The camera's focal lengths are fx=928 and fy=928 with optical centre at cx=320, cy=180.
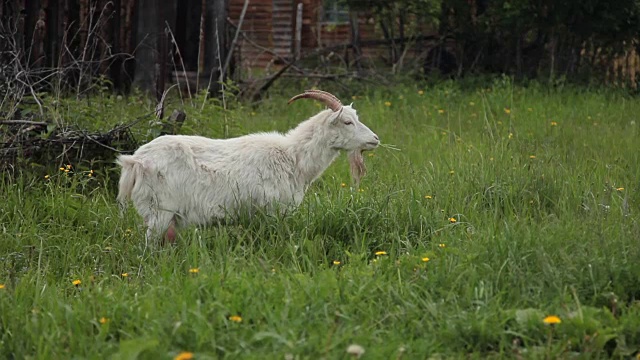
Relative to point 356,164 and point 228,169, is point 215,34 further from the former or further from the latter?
point 228,169

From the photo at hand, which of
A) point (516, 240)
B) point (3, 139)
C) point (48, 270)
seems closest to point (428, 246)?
point (516, 240)

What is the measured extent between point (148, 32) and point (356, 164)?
5702 mm

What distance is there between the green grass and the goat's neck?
41 cm

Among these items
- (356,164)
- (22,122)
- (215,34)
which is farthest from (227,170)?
(215,34)

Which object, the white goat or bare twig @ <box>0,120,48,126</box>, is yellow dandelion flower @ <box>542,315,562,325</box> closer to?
the white goat

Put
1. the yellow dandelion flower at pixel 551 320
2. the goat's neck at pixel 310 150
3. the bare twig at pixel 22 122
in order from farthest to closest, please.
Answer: the bare twig at pixel 22 122, the goat's neck at pixel 310 150, the yellow dandelion flower at pixel 551 320

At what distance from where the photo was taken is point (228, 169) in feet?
21.4

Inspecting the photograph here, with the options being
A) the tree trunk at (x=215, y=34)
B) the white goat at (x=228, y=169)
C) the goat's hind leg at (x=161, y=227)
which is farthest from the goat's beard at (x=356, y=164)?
the tree trunk at (x=215, y=34)

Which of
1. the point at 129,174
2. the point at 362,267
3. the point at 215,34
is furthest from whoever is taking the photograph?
the point at 215,34

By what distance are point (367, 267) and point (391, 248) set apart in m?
0.60

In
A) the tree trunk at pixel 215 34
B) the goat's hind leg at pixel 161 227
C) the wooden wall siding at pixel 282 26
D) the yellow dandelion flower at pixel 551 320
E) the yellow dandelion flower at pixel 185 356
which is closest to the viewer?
the yellow dandelion flower at pixel 185 356

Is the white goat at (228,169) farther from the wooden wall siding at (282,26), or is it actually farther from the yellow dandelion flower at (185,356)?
the wooden wall siding at (282,26)

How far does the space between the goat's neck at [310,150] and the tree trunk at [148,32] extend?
5.19m

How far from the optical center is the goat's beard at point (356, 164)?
23.6ft
